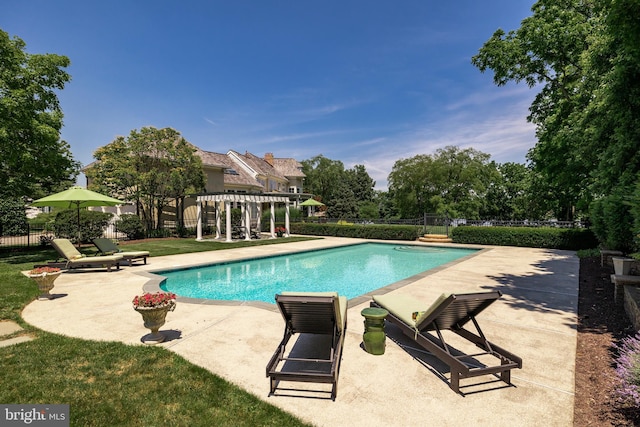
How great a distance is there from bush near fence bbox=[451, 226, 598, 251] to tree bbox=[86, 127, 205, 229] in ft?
66.7

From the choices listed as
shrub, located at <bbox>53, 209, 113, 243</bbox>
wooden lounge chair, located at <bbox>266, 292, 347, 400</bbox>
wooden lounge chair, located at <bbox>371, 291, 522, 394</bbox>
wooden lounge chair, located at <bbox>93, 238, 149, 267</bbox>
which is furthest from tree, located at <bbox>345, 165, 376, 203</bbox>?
wooden lounge chair, located at <bbox>266, 292, 347, 400</bbox>

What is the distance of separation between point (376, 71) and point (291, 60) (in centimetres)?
656

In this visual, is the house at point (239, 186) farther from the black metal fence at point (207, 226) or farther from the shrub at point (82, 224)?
the shrub at point (82, 224)

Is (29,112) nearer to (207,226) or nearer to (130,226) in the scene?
(130,226)

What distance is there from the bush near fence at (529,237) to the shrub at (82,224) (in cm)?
2399

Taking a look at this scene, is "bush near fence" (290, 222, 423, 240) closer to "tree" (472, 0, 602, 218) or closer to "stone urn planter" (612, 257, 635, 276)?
"tree" (472, 0, 602, 218)

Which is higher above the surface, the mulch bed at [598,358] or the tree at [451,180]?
the tree at [451,180]

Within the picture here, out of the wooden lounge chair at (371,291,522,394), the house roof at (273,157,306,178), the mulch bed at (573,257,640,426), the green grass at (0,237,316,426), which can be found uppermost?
the house roof at (273,157,306,178)

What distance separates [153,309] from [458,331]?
459 centimetres

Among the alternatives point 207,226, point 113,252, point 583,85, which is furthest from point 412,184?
point 113,252

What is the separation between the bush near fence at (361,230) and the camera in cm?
2389

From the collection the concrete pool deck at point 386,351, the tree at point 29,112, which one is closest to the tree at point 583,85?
the concrete pool deck at point 386,351

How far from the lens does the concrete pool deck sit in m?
3.18

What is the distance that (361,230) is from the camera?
25.6 m
